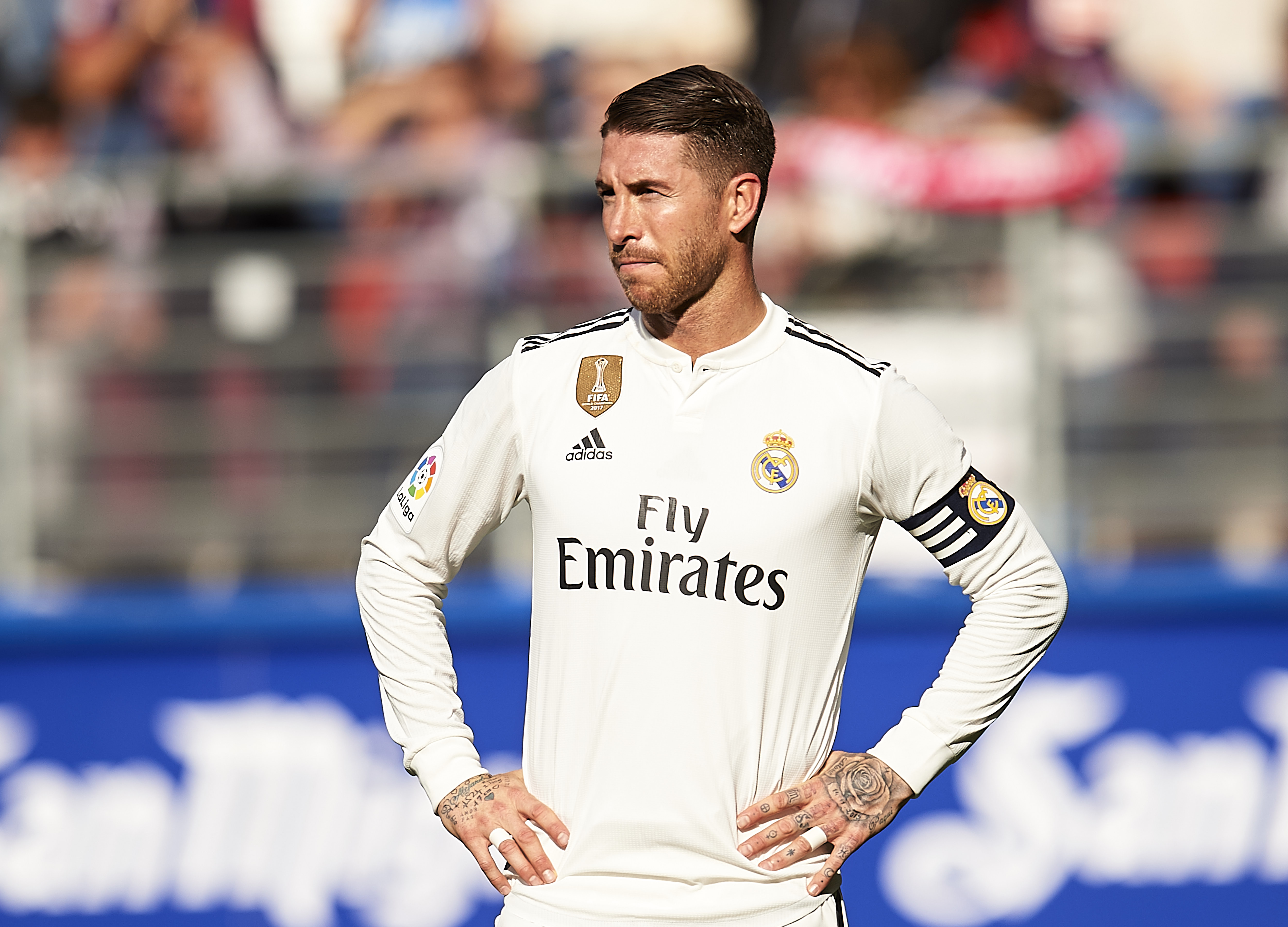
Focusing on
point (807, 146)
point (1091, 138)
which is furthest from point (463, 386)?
point (1091, 138)

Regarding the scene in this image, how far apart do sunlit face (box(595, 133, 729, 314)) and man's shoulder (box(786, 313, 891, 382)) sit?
10.4 inches

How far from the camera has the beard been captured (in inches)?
106

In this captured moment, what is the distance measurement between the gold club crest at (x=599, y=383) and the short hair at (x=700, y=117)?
15.5 inches

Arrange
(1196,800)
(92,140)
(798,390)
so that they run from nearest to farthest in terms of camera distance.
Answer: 1. (798,390)
2. (1196,800)
3. (92,140)

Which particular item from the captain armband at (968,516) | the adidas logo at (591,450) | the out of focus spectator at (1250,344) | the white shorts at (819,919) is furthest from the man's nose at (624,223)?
the out of focus spectator at (1250,344)

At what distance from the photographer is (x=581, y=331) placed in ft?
9.64

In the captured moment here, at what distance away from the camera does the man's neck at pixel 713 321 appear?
2791mm

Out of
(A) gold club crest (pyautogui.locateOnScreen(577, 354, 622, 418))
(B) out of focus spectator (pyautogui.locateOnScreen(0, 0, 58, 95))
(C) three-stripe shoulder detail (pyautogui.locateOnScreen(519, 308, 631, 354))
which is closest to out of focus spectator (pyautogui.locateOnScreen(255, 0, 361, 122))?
(B) out of focus spectator (pyautogui.locateOnScreen(0, 0, 58, 95))

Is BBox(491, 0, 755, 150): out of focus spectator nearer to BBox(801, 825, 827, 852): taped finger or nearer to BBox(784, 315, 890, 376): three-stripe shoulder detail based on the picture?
BBox(784, 315, 890, 376): three-stripe shoulder detail

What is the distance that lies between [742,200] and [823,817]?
1120 millimetres

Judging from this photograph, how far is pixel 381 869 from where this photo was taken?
5531 mm

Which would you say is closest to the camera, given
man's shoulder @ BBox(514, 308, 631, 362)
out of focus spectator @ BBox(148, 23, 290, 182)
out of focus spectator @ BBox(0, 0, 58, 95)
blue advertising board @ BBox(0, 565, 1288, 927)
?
man's shoulder @ BBox(514, 308, 631, 362)

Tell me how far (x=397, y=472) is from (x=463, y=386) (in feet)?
1.40

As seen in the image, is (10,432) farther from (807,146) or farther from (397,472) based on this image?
(807,146)
